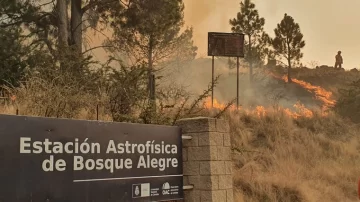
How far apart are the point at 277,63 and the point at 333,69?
8.42 meters

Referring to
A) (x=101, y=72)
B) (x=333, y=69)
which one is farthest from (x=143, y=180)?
(x=333, y=69)

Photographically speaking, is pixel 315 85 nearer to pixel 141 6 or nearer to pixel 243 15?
pixel 243 15

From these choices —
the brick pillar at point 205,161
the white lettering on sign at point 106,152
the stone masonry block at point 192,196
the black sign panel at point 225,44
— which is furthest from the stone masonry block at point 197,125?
the black sign panel at point 225,44

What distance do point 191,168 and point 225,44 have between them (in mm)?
15390

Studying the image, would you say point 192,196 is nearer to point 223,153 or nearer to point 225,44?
point 223,153

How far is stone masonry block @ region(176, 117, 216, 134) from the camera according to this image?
593cm

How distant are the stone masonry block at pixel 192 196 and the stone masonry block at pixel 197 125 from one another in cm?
78

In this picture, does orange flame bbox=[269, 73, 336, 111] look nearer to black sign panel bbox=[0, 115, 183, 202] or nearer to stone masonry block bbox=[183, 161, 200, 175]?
stone masonry block bbox=[183, 161, 200, 175]

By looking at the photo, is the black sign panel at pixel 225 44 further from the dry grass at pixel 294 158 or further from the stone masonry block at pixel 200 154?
the stone masonry block at pixel 200 154

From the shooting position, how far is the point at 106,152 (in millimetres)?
4691

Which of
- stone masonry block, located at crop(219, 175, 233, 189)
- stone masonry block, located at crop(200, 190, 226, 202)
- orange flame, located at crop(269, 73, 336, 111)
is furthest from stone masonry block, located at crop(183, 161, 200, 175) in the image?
orange flame, located at crop(269, 73, 336, 111)

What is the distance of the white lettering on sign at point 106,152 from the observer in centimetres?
411

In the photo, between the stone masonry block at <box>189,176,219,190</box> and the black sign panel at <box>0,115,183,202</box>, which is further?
the stone masonry block at <box>189,176,219,190</box>

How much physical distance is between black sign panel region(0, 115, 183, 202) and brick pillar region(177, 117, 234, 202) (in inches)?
9.2
